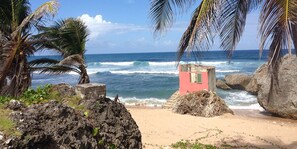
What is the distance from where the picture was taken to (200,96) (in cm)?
1195

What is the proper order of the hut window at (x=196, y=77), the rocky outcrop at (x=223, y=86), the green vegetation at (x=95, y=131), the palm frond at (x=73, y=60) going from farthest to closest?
the rocky outcrop at (x=223, y=86) < the hut window at (x=196, y=77) < the palm frond at (x=73, y=60) < the green vegetation at (x=95, y=131)

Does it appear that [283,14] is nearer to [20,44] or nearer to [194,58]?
[194,58]

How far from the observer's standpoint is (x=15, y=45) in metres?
8.30

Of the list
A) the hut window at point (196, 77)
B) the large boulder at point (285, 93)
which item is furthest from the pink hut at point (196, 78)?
the large boulder at point (285, 93)

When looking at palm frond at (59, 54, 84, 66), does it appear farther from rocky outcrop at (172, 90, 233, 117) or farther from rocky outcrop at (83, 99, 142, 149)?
rocky outcrop at (83, 99, 142, 149)

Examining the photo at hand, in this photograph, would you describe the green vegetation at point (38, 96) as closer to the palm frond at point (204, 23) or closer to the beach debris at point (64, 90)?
the beach debris at point (64, 90)

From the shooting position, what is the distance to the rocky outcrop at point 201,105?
11.7m

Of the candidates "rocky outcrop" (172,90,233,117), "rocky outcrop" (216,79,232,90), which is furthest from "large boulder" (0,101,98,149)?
"rocky outcrop" (216,79,232,90)

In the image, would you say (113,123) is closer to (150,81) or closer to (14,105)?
(14,105)

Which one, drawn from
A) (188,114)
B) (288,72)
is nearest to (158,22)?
(188,114)

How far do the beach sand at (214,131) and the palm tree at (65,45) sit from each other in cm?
274

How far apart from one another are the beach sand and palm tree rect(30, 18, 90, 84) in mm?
2744

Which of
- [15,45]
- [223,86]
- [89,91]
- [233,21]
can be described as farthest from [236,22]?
[223,86]

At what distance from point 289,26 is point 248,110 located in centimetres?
1097
